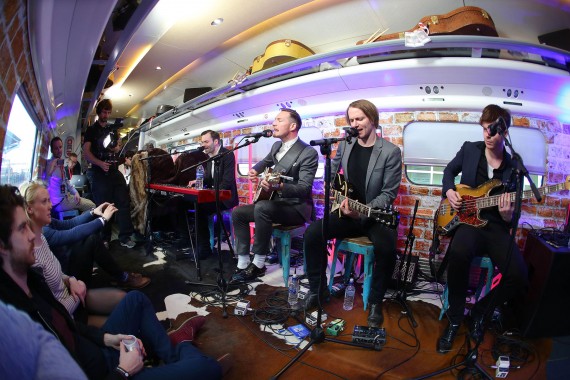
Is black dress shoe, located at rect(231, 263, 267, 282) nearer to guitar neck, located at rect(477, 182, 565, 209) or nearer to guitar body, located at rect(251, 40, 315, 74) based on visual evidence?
guitar neck, located at rect(477, 182, 565, 209)

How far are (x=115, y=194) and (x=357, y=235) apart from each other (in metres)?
4.05

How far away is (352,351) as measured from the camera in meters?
2.14

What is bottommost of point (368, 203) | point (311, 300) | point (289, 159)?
point (311, 300)

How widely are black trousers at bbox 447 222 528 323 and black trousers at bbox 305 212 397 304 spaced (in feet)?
1.66

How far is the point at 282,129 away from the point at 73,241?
2496mm

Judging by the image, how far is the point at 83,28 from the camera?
2.00 metres

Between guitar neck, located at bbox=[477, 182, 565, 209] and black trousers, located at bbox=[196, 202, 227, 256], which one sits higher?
guitar neck, located at bbox=[477, 182, 565, 209]

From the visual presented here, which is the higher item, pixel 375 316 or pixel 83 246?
pixel 83 246

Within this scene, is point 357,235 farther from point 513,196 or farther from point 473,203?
point 513,196

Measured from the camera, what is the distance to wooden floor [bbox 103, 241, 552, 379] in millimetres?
1919

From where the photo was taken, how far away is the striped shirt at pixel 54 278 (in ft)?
5.94

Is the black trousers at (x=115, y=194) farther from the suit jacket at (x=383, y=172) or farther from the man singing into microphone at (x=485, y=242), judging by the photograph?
the man singing into microphone at (x=485, y=242)

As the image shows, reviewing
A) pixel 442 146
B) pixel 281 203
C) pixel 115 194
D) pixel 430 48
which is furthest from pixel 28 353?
pixel 115 194

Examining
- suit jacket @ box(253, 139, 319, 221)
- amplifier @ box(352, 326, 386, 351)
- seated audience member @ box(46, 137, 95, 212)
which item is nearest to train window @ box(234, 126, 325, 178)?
suit jacket @ box(253, 139, 319, 221)
